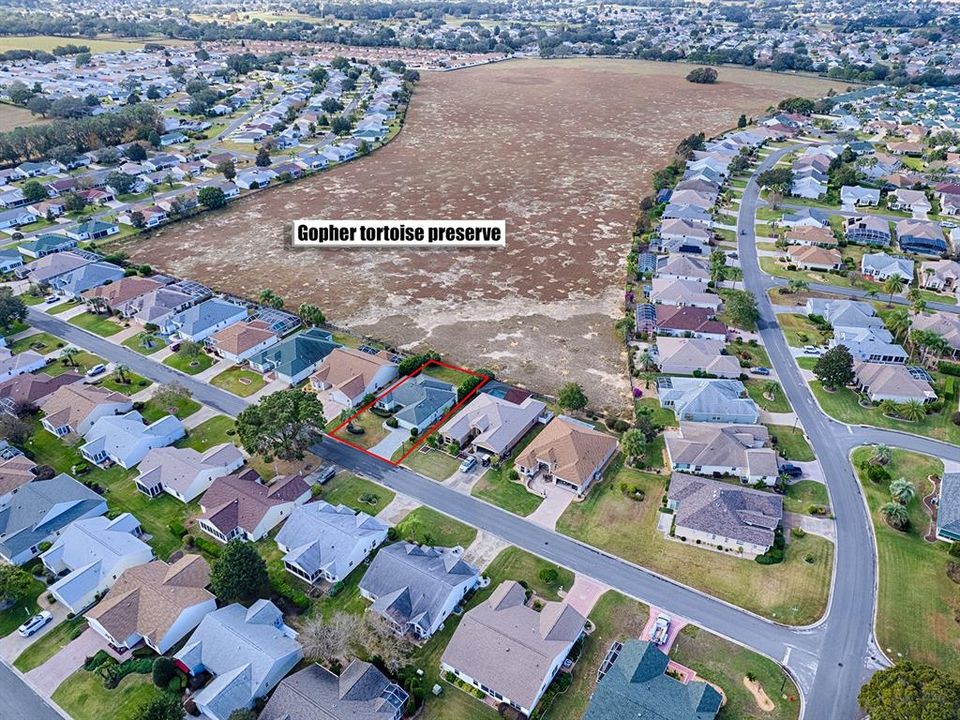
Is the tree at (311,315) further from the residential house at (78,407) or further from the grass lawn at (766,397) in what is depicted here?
the grass lawn at (766,397)

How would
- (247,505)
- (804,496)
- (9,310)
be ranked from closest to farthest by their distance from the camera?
(247,505) < (804,496) < (9,310)

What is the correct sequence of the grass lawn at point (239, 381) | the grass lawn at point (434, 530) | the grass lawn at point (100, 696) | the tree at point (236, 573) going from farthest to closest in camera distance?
the grass lawn at point (239, 381), the grass lawn at point (434, 530), the tree at point (236, 573), the grass lawn at point (100, 696)

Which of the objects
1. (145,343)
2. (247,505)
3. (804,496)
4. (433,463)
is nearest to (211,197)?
(145,343)

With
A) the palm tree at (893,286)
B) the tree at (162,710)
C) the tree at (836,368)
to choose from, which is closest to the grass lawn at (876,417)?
the tree at (836,368)

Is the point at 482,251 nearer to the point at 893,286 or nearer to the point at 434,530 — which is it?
the point at 893,286

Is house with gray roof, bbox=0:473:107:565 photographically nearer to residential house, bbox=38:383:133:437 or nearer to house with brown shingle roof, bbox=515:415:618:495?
residential house, bbox=38:383:133:437
